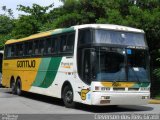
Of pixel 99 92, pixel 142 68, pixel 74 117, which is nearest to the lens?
pixel 74 117

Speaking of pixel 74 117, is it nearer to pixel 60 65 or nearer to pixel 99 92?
pixel 99 92

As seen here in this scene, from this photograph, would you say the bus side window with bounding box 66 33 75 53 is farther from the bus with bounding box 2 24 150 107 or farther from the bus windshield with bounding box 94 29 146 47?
the bus windshield with bounding box 94 29 146 47

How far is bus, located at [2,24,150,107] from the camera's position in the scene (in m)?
15.7

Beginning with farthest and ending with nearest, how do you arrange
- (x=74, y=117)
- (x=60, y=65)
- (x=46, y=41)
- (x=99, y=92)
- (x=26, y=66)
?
1. (x=26, y=66)
2. (x=46, y=41)
3. (x=60, y=65)
4. (x=99, y=92)
5. (x=74, y=117)

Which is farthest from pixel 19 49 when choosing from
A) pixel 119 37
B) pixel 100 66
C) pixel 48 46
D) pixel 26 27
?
pixel 26 27

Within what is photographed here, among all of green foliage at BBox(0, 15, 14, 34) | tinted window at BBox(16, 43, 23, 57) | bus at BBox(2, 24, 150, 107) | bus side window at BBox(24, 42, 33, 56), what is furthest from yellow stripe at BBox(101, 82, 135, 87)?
green foliage at BBox(0, 15, 14, 34)

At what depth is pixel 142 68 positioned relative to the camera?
16.6 meters

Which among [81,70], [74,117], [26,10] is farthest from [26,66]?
[26,10]

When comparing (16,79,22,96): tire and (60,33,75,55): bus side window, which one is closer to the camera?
(60,33,75,55): bus side window

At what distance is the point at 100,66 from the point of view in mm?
15727

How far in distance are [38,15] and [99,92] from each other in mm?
26289

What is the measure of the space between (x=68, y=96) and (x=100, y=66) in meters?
2.46

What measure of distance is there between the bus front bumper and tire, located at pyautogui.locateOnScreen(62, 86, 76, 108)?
185 cm

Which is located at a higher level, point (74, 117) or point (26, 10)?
point (26, 10)
